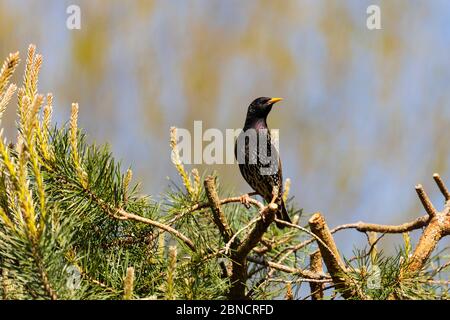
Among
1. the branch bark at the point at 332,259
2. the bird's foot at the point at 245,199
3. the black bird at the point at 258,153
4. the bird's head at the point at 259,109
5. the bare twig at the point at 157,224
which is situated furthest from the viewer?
the bird's head at the point at 259,109

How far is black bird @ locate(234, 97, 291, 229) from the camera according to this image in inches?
158

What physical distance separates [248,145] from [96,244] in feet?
7.26

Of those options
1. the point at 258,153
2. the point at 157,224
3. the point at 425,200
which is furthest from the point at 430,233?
the point at 258,153

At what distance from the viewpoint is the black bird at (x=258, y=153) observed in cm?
401

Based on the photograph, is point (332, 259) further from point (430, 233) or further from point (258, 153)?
point (258, 153)

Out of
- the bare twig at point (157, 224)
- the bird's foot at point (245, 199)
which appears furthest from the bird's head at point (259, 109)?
the bare twig at point (157, 224)

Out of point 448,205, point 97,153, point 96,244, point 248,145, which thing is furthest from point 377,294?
point 248,145

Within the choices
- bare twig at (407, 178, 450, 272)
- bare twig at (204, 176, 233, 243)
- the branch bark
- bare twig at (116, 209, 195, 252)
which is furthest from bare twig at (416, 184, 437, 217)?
bare twig at (116, 209, 195, 252)

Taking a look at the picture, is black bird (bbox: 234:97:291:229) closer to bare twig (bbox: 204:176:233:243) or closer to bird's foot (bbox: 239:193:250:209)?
bird's foot (bbox: 239:193:250:209)

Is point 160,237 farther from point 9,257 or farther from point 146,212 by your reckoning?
point 9,257

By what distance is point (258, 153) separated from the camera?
4.15 m

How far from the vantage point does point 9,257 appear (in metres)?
1.63

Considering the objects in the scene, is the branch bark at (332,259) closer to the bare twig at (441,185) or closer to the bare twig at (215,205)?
the bare twig at (215,205)
